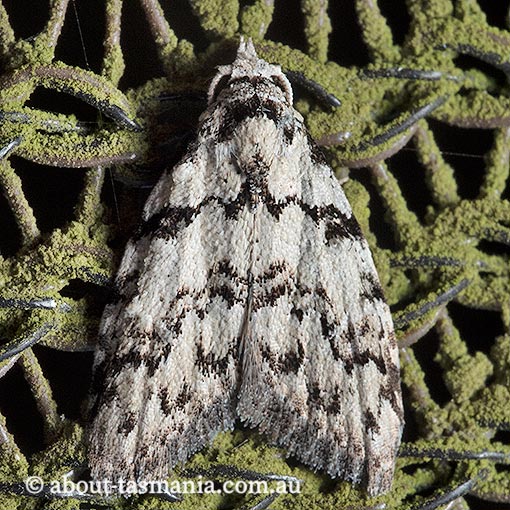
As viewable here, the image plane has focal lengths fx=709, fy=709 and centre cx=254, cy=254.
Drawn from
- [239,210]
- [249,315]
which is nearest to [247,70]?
[239,210]

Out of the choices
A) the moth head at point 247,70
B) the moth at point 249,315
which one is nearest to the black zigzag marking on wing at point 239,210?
the moth at point 249,315

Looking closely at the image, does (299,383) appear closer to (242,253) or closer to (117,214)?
(242,253)

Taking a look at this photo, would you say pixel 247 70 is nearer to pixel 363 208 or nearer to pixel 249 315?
pixel 363 208

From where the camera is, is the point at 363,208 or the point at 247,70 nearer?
the point at 247,70

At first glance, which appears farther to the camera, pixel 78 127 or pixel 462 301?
pixel 462 301

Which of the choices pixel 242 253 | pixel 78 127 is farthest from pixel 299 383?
pixel 78 127

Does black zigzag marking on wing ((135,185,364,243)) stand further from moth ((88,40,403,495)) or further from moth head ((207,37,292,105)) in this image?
moth head ((207,37,292,105))

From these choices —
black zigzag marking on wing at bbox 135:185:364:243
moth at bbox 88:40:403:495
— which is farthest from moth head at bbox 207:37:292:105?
black zigzag marking on wing at bbox 135:185:364:243
